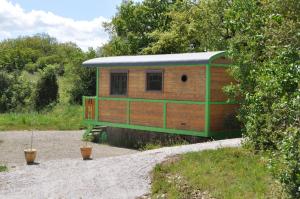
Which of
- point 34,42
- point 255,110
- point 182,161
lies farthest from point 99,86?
point 34,42

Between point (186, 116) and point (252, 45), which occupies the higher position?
point (252, 45)

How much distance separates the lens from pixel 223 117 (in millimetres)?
16234

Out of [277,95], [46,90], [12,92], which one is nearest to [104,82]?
[46,90]

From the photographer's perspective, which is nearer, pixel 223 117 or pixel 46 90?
pixel 223 117

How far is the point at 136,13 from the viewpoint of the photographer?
3459cm

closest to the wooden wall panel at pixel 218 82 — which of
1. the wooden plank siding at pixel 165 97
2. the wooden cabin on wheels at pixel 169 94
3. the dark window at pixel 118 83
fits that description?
the wooden cabin on wheels at pixel 169 94

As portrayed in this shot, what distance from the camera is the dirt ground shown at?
15.5 meters

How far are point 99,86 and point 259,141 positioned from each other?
1009cm

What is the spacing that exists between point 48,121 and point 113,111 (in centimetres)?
720

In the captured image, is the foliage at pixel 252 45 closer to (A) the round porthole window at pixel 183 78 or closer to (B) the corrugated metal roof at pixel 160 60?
(B) the corrugated metal roof at pixel 160 60

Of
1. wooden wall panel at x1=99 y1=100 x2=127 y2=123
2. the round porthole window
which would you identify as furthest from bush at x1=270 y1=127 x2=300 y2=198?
wooden wall panel at x1=99 y1=100 x2=127 y2=123

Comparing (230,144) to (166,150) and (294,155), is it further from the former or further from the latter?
(294,155)

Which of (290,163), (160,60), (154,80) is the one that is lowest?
(290,163)

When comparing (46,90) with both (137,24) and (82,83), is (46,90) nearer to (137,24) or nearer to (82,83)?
(82,83)
